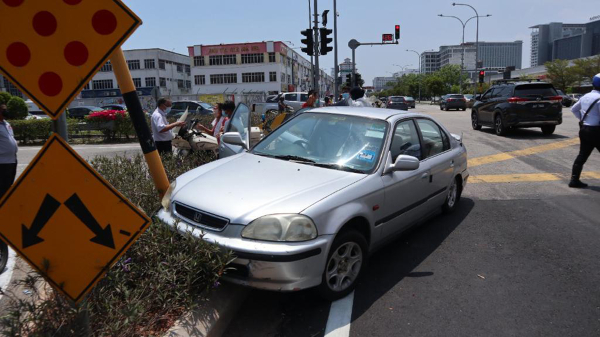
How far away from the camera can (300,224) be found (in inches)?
129

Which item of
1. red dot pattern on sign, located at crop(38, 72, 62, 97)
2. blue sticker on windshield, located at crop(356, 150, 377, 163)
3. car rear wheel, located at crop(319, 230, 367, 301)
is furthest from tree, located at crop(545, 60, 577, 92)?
red dot pattern on sign, located at crop(38, 72, 62, 97)

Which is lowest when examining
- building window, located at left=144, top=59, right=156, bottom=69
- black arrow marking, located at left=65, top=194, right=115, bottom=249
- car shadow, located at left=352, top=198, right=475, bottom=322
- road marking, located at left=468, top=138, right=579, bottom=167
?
car shadow, located at left=352, top=198, right=475, bottom=322

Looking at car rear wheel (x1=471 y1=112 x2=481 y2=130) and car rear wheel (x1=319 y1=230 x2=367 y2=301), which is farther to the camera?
car rear wheel (x1=471 y1=112 x2=481 y2=130)

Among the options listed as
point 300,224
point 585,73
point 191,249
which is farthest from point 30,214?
point 585,73

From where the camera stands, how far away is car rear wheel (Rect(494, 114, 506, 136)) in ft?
47.0

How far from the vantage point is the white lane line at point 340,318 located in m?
3.23

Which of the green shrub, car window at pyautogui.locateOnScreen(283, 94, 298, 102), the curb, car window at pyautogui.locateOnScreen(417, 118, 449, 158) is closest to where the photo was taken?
the green shrub

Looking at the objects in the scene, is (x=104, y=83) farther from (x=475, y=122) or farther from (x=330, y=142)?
(x=330, y=142)

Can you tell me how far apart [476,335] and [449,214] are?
10.2ft

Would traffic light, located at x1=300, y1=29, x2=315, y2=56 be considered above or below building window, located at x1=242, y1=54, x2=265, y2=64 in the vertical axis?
below

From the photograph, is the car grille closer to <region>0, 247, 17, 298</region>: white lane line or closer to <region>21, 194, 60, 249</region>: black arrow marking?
<region>21, 194, 60, 249</region>: black arrow marking

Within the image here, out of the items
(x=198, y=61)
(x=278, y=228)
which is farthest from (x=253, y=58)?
(x=278, y=228)

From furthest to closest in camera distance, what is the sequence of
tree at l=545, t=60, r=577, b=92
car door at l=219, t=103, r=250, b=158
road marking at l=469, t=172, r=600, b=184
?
1. tree at l=545, t=60, r=577, b=92
2. road marking at l=469, t=172, r=600, b=184
3. car door at l=219, t=103, r=250, b=158

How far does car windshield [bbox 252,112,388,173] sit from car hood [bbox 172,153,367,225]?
190 millimetres
